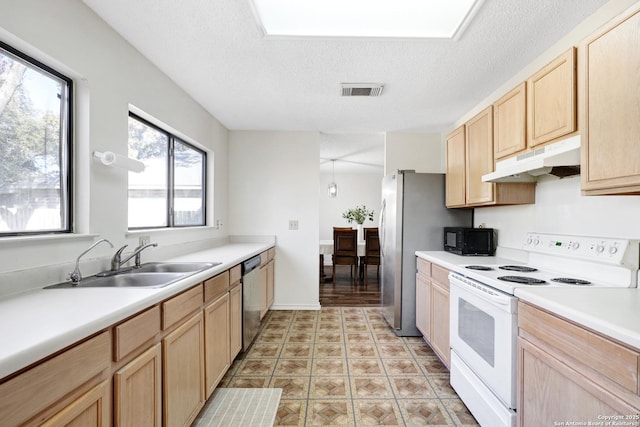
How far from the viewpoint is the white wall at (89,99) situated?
1269 mm

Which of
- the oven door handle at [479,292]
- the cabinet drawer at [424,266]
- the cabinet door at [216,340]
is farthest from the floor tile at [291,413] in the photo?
the cabinet drawer at [424,266]

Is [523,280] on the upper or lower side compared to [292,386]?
upper

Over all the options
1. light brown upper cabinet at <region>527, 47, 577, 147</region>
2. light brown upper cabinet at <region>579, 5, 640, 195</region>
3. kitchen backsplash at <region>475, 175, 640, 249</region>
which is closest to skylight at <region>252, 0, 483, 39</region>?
light brown upper cabinet at <region>527, 47, 577, 147</region>

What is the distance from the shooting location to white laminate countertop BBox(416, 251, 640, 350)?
3.03 feet

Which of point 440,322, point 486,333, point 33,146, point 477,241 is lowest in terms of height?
point 440,322

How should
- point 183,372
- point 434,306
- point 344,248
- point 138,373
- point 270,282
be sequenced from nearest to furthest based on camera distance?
point 138,373, point 183,372, point 434,306, point 270,282, point 344,248

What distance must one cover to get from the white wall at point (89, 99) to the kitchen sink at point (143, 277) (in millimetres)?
88

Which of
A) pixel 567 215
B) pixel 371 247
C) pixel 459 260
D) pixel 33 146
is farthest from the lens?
pixel 371 247

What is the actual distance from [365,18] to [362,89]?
78 cm

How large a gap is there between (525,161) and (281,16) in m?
1.66

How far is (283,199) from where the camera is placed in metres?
3.90

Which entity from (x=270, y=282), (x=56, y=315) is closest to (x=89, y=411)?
(x=56, y=315)

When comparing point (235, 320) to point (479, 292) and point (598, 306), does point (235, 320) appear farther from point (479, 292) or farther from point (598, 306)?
point (598, 306)

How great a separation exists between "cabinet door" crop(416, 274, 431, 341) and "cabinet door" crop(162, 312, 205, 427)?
1895 millimetres
